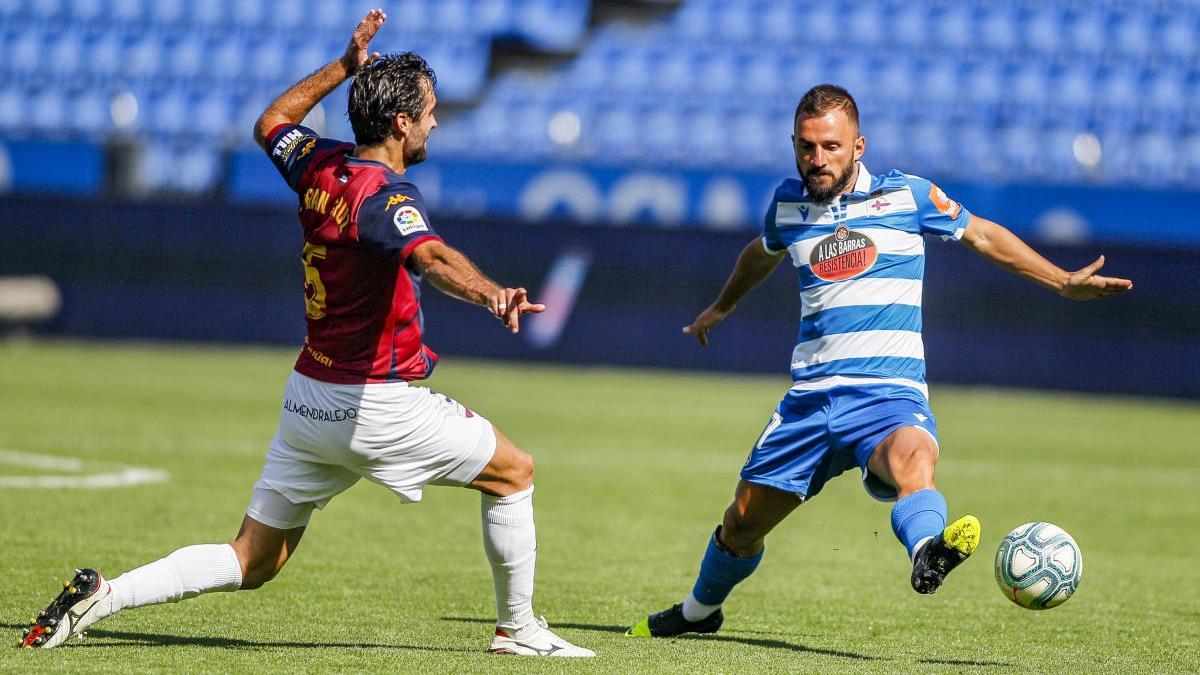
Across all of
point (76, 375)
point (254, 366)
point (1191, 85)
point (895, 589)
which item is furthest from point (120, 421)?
point (1191, 85)

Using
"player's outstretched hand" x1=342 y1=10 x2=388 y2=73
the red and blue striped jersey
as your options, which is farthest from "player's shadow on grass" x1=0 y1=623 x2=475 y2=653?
"player's outstretched hand" x1=342 y1=10 x2=388 y2=73

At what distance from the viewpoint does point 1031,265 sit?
17.6ft

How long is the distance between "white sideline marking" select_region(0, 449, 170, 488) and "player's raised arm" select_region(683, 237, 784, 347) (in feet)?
15.1

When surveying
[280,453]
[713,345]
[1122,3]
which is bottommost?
[713,345]

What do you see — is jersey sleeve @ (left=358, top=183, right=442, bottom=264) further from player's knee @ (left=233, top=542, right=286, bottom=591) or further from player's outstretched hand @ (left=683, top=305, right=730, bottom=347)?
player's outstretched hand @ (left=683, top=305, right=730, bottom=347)

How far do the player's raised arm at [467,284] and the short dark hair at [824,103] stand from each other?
4.75 ft

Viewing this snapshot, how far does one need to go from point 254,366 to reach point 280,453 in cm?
1452

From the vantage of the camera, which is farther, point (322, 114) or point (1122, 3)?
point (1122, 3)

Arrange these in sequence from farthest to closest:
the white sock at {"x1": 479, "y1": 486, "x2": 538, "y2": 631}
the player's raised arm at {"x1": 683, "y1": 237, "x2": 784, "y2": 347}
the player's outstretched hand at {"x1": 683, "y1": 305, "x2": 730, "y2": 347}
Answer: the player's outstretched hand at {"x1": 683, "y1": 305, "x2": 730, "y2": 347}
the player's raised arm at {"x1": 683, "y1": 237, "x2": 784, "y2": 347}
the white sock at {"x1": 479, "y1": 486, "x2": 538, "y2": 631}

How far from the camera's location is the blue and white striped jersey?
541 centimetres

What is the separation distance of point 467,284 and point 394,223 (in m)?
0.36

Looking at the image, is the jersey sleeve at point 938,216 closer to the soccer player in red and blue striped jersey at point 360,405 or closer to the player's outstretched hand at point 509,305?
the soccer player in red and blue striped jersey at point 360,405

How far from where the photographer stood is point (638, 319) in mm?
20406

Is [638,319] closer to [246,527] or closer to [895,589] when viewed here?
[895,589]
